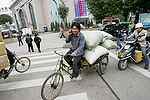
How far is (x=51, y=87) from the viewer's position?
232 cm

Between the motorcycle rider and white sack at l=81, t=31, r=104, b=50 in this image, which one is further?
the motorcycle rider

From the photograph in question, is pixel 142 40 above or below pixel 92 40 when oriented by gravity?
below

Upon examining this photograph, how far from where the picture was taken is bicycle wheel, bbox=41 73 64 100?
2.19 metres

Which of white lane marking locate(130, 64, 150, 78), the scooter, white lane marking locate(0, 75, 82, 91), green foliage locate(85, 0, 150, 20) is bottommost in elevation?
white lane marking locate(0, 75, 82, 91)

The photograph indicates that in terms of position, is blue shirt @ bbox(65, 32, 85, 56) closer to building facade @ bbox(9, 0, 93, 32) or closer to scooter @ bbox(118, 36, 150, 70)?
→ scooter @ bbox(118, 36, 150, 70)

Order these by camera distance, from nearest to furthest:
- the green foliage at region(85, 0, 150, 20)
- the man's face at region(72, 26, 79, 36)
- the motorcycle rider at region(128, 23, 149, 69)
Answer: the man's face at region(72, 26, 79, 36)
the motorcycle rider at region(128, 23, 149, 69)
the green foliage at region(85, 0, 150, 20)

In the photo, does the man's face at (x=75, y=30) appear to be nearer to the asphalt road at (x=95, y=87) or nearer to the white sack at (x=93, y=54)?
the white sack at (x=93, y=54)

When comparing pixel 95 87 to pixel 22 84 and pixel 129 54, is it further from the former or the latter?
pixel 22 84

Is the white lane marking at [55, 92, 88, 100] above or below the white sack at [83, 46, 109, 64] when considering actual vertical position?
below

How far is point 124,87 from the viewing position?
2566 mm

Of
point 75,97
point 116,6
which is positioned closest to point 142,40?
point 75,97

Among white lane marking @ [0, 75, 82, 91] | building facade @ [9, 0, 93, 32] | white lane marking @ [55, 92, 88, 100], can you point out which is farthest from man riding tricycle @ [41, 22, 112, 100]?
building facade @ [9, 0, 93, 32]

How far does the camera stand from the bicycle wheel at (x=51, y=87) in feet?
7.17

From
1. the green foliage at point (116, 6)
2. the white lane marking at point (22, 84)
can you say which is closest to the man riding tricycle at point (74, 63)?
the white lane marking at point (22, 84)
